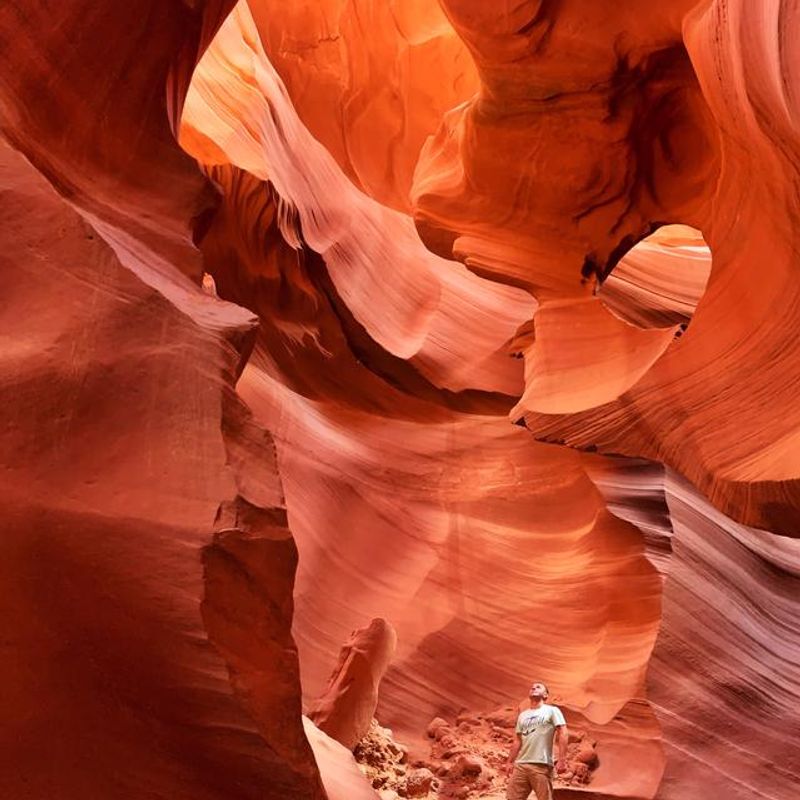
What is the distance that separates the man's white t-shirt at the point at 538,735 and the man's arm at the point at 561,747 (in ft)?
1.53

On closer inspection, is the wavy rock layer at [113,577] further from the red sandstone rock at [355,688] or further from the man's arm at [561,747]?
the man's arm at [561,747]

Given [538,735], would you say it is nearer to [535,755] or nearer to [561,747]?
[535,755]

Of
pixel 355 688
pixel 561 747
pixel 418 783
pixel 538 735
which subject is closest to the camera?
pixel 538 735

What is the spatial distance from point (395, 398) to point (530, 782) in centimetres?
382

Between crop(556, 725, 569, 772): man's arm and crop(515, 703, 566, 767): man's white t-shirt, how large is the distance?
0.47 m

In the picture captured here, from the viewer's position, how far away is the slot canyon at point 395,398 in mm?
2980

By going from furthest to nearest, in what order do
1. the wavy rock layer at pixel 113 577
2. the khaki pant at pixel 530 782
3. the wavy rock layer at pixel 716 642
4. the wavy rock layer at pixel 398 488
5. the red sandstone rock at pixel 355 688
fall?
the wavy rock layer at pixel 398 488
the wavy rock layer at pixel 716 642
the red sandstone rock at pixel 355 688
the khaki pant at pixel 530 782
the wavy rock layer at pixel 113 577

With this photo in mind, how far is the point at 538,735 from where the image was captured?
16.2ft

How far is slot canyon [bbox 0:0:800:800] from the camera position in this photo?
2980mm

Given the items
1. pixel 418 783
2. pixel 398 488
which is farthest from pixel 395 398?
pixel 418 783

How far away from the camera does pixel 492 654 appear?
273 inches

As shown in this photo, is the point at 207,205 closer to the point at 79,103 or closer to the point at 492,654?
the point at 79,103

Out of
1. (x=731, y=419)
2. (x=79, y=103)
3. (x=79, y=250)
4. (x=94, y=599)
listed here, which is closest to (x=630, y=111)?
(x=731, y=419)

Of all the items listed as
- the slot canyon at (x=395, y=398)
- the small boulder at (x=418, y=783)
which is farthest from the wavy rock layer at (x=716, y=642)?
the small boulder at (x=418, y=783)
